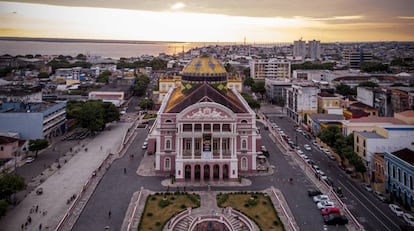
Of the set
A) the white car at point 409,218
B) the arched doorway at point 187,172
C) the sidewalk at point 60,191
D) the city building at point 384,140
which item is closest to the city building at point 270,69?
the sidewalk at point 60,191

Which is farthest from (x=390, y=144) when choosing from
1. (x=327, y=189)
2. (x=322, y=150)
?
(x=322, y=150)

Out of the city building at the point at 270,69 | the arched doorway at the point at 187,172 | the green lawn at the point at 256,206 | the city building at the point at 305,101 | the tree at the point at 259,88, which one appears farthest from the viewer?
the city building at the point at 270,69

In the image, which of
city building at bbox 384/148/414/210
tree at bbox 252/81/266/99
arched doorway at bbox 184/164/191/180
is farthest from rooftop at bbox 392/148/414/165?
tree at bbox 252/81/266/99

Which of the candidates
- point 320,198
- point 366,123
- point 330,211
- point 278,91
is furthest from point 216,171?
point 278,91

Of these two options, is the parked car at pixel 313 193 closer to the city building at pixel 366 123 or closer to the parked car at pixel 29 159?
the city building at pixel 366 123

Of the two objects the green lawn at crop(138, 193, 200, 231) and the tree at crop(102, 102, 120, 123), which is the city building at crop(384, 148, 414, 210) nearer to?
the green lawn at crop(138, 193, 200, 231)

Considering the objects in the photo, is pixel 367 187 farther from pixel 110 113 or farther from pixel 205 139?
pixel 110 113

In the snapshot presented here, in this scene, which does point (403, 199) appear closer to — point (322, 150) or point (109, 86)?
point (322, 150)
